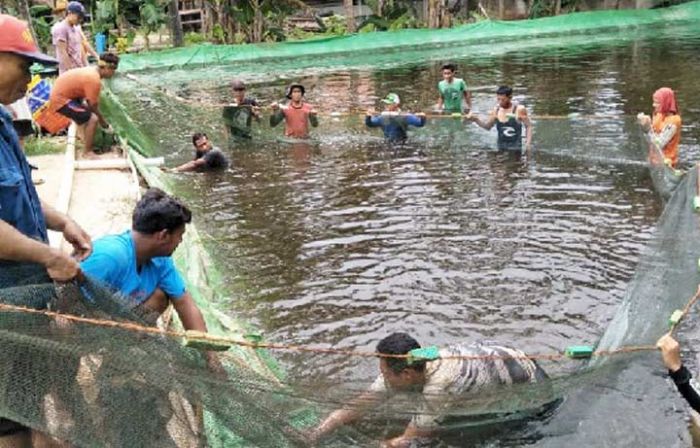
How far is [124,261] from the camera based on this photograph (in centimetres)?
334

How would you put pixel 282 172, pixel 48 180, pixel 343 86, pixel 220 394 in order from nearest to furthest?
pixel 220 394 < pixel 48 180 < pixel 282 172 < pixel 343 86

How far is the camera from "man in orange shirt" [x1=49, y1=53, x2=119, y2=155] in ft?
29.9

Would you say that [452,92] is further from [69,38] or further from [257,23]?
[257,23]

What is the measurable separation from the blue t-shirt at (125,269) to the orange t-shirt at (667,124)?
6493 millimetres

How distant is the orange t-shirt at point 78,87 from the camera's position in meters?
9.09

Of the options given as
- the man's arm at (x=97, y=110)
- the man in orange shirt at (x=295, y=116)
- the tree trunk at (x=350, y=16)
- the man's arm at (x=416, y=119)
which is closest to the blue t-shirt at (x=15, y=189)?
the man's arm at (x=97, y=110)

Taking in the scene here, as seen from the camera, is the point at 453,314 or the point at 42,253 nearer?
the point at 42,253

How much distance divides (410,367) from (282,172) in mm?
7308

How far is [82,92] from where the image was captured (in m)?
9.25

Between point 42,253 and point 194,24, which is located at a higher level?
A: point 194,24

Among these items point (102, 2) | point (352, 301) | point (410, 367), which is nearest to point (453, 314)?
point (352, 301)

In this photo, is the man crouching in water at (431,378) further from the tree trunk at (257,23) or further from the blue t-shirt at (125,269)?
the tree trunk at (257,23)

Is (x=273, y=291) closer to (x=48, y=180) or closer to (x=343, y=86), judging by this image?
(x=48, y=180)

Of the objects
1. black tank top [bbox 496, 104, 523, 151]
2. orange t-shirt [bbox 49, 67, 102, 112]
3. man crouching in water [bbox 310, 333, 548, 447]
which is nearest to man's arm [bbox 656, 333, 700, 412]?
man crouching in water [bbox 310, 333, 548, 447]
